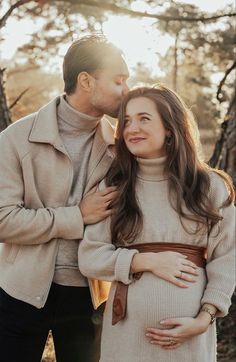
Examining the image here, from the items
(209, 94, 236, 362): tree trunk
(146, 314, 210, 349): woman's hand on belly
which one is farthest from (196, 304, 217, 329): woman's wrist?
(209, 94, 236, 362): tree trunk

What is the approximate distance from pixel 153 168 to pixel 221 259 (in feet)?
1.66

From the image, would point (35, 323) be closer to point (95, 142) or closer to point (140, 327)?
point (140, 327)

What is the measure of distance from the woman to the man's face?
0.31ft

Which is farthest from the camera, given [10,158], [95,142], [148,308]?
[95,142]

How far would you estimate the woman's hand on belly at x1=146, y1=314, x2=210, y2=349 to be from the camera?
2535mm

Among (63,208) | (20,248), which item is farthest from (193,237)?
(20,248)

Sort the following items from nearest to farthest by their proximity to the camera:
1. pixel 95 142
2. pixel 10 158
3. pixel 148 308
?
pixel 148 308 → pixel 10 158 → pixel 95 142

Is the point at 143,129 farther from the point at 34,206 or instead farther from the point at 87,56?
the point at 34,206

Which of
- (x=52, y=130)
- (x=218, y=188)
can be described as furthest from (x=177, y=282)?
(x=52, y=130)

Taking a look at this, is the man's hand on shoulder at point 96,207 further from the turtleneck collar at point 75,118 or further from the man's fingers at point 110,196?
the turtleneck collar at point 75,118

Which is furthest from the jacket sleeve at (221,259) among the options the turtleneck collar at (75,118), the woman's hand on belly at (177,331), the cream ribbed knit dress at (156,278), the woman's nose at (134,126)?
the turtleneck collar at (75,118)

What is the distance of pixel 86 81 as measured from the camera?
292 cm

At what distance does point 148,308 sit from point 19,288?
2.00ft

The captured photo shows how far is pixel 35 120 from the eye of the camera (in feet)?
9.52
